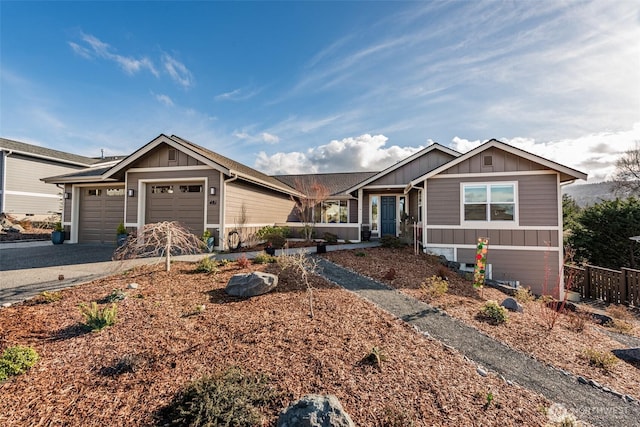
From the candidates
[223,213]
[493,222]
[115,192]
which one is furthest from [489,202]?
[115,192]

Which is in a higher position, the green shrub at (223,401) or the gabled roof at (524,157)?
the gabled roof at (524,157)

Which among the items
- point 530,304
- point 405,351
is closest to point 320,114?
point 530,304

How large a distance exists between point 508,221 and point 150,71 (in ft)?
47.8

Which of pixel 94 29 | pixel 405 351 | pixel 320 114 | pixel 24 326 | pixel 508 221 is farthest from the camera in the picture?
pixel 320 114

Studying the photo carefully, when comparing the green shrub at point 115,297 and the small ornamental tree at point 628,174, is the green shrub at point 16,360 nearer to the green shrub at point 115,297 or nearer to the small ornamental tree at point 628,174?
the green shrub at point 115,297

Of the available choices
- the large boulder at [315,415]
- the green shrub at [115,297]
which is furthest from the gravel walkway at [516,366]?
the green shrub at [115,297]

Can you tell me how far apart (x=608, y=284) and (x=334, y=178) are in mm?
15591

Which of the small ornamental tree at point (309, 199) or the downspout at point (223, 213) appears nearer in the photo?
the downspout at point (223, 213)

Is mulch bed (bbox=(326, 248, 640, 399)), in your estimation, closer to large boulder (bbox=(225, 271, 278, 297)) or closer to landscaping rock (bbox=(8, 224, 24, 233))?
large boulder (bbox=(225, 271, 278, 297))

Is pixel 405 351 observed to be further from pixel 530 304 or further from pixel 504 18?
pixel 504 18

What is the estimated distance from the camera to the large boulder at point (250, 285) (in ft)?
17.5

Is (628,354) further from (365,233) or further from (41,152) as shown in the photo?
(41,152)

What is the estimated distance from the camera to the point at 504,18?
25.1ft

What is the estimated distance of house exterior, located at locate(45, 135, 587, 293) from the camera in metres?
9.44
